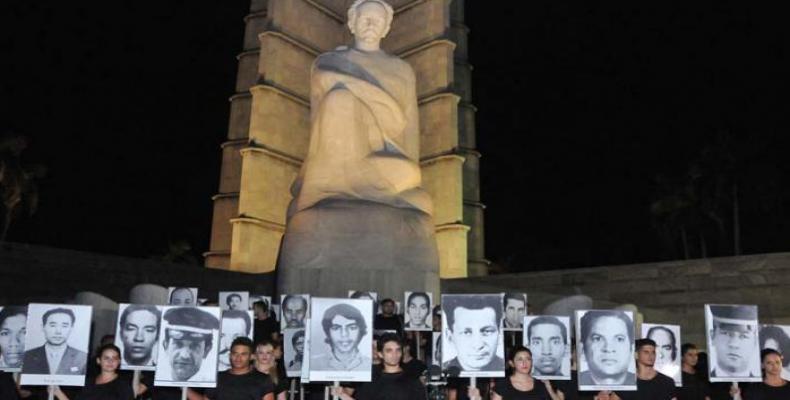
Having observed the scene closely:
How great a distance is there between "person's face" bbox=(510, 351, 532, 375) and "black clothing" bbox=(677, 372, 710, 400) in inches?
91.1

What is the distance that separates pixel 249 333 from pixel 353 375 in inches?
49.8

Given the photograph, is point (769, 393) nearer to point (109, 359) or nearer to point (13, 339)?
point (109, 359)

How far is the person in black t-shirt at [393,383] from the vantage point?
496 cm

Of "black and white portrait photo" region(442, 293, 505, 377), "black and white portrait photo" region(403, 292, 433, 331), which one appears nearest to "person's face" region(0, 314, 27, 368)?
"black and white portrait photo" region(442, 293, 505, 377)

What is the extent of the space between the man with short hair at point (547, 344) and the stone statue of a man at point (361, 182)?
18.9 ft

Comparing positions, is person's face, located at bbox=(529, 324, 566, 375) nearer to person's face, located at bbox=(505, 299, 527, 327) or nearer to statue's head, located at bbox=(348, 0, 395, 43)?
person's face, located at bbox=(505, 299, 527, 327)

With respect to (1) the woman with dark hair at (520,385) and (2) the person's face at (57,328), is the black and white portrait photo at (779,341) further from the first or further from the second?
(2) the person's face at (57,328)

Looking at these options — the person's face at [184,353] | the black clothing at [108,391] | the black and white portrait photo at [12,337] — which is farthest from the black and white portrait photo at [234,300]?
the black clothing at [108,391]

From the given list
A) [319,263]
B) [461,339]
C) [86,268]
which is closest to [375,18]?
[319,263]

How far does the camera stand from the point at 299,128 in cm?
2723

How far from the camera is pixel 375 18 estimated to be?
1425 cm

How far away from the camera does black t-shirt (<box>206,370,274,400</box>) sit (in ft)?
16.8

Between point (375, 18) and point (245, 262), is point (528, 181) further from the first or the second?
point (375, 18)

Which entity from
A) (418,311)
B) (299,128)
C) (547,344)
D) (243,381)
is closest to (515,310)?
(418,311)
